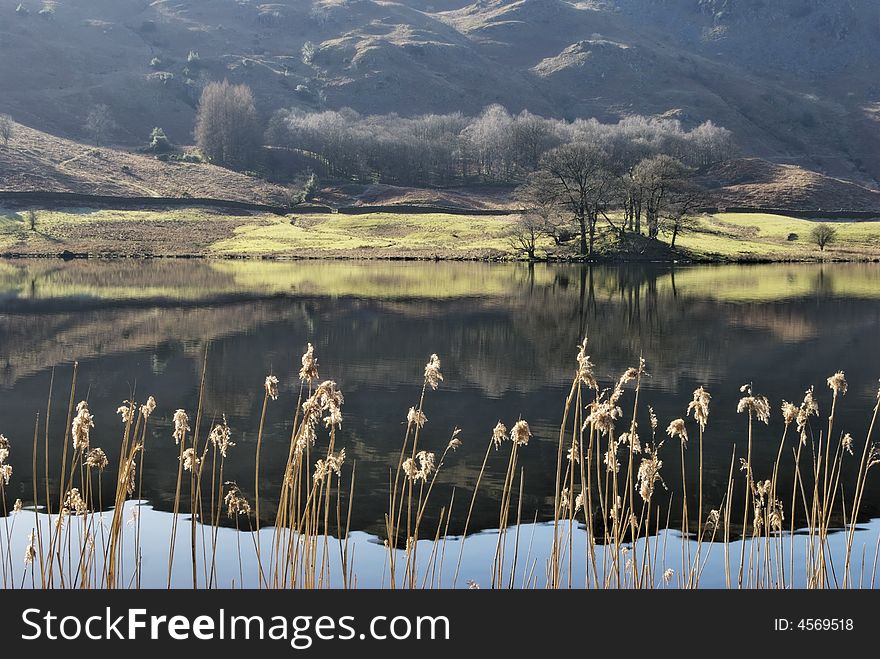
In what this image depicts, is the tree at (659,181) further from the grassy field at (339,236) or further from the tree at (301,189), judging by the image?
the tree at (301,189)

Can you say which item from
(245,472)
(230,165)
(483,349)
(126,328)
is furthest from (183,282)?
(230,165)

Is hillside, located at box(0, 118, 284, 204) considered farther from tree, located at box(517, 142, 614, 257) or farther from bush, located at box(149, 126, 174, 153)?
tree, located at box(517, 142, 614, 257)

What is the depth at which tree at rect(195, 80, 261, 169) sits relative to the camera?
183125mm

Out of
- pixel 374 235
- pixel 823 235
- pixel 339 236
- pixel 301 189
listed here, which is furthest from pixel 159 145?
pixel 823 235

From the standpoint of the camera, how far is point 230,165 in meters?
180

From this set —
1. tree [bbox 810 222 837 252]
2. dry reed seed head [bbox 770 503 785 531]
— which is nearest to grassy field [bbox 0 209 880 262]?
tree [bbox 810 222 837 252]

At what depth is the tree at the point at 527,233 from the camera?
315ft

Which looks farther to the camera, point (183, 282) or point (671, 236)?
point (671, 236)

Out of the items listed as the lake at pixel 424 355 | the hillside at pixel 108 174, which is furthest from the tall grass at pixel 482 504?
the hillside at pixel 108 174

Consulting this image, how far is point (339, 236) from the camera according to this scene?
11550cm

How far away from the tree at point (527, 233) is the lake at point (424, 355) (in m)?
22.3

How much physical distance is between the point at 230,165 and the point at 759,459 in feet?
555

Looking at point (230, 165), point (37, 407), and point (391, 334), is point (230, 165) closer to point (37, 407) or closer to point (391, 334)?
point (391, 334)
